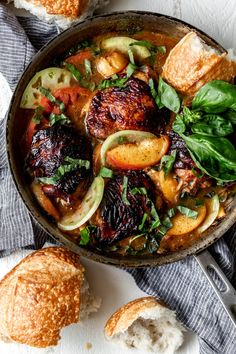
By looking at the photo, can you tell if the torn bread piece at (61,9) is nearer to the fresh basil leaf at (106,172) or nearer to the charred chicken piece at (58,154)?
the charred chicken piece at (58,154)

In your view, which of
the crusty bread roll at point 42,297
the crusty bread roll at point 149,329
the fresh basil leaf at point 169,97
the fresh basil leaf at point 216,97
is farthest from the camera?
the crusty bread roll at point 149,329

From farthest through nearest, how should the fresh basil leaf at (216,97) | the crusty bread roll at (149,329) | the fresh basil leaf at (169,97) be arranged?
1. the crusty bread roll at (149,329)
2. the fresh basil leaf at (169,97)
3. the fresh basil leaf at (216,97)

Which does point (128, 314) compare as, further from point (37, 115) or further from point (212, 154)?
point (37, 115)

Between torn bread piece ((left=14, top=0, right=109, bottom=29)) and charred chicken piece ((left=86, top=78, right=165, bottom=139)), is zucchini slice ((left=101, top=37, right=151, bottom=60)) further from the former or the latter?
torn bread piece ((left=14, top=0, right=109, bottom=29))

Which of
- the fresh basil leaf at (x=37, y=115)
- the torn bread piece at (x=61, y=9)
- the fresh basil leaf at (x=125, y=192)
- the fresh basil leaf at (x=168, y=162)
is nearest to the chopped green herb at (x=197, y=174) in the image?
the fresh basil leaf at (x=168, y=162)

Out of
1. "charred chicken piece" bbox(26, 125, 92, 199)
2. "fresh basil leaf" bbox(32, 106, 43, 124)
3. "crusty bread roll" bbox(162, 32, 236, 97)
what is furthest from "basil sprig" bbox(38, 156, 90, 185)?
"crusty bread roll" bbox(162, 32, 236, 97)

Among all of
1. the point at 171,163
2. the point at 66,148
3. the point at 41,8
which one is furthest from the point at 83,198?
the point at 41,8
